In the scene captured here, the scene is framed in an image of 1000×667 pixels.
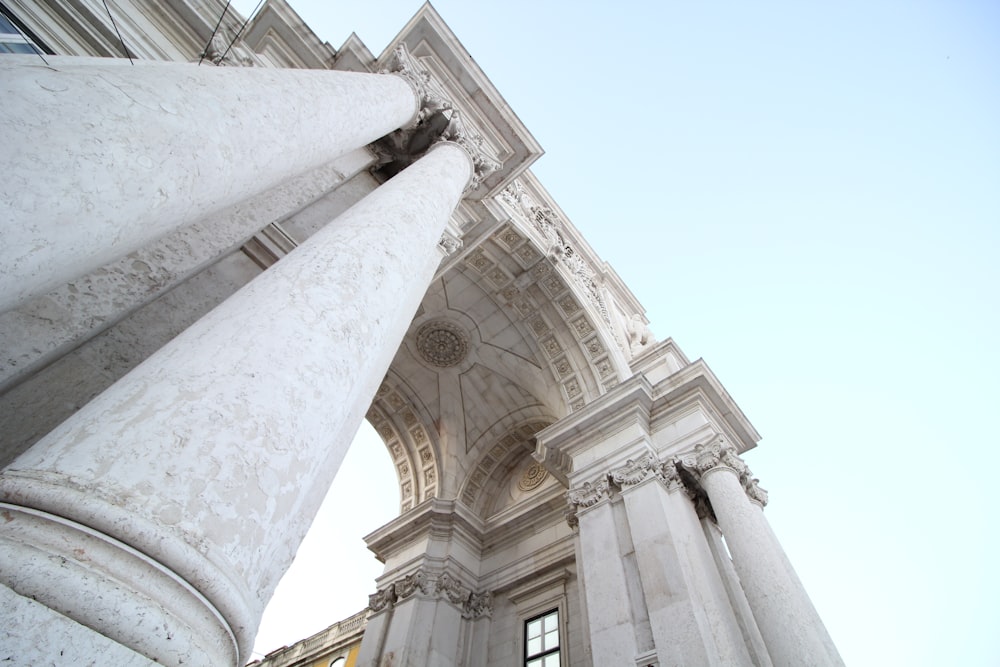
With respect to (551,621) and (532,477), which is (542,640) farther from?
(532,477)

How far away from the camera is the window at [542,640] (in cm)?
920

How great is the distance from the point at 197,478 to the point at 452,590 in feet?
33.4

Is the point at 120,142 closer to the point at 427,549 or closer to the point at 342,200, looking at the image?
the point at 342,200

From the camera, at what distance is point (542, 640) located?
9.55 m

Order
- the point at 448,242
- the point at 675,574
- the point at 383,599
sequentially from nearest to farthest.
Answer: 1. the point at 448,242
2. the point at 675,574
3. the point at 383,599

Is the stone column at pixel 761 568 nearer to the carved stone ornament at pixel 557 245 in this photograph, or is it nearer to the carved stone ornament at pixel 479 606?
the carved stone ornament at pixel 557 245

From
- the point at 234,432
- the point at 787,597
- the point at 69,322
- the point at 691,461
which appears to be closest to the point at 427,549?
the point at 691,461

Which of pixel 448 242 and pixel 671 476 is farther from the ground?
pixel 448 242

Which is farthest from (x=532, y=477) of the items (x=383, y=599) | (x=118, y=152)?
(x=118, y=152)

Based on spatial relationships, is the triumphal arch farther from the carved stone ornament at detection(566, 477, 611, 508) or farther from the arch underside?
the arch underside

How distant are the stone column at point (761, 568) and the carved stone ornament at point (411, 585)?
591cm

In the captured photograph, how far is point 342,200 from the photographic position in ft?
18.1

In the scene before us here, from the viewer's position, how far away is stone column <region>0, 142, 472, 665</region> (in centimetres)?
117

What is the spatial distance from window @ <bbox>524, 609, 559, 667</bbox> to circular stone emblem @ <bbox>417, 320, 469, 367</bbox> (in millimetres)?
6288
